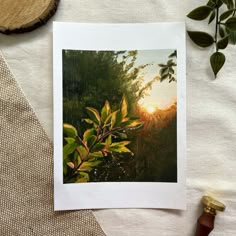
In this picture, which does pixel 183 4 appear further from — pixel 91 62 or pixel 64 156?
pixel 64 156

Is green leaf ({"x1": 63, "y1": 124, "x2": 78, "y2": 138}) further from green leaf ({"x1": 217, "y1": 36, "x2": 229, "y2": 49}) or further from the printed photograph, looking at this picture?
green leaf ({"x1": 217, "y1": 36, "x2": 229, "y2": 49})

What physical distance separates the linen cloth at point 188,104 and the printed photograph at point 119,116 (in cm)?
3

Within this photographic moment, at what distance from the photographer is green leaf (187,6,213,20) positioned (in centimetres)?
57

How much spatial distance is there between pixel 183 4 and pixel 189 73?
0.34 ft

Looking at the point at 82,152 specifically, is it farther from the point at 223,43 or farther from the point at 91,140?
the point at 223,43

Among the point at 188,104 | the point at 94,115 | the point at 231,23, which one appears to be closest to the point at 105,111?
the point at 94,115

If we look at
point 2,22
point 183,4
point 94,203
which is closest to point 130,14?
point 183,4

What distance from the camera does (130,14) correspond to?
0.58 m

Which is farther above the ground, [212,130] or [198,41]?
[198,41]

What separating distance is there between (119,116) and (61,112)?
0.09 meters

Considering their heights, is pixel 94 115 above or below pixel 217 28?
below

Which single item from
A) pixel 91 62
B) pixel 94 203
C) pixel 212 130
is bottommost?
pixel 94 203

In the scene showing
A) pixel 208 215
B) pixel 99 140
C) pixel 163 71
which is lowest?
pixel 208 215

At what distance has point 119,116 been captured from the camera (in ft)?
1.93
